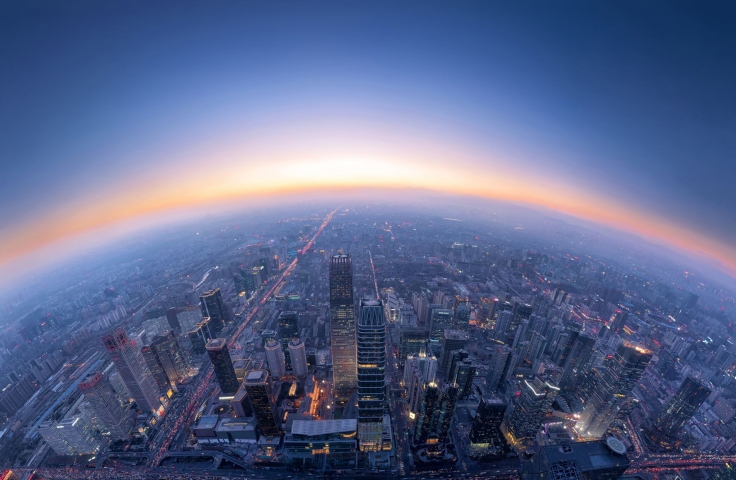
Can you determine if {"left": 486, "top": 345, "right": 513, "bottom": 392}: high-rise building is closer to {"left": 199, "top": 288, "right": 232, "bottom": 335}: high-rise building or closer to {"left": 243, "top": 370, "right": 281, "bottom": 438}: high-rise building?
{"left": 243, "top": 370, "right": 281, "bottom": 438}: high-rise building

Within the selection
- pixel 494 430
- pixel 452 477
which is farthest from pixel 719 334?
pixel 452 477

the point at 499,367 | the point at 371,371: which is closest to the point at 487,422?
the point at 499,367

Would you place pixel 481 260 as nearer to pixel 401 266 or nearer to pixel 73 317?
pixel 401 266

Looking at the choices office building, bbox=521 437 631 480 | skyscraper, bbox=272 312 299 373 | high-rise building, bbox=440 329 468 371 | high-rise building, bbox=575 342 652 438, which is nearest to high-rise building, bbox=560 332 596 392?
high-rise building, bbox=575 342 652 438

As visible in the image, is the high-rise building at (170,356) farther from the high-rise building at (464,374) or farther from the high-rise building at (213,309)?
the high-rise building at (464,374)

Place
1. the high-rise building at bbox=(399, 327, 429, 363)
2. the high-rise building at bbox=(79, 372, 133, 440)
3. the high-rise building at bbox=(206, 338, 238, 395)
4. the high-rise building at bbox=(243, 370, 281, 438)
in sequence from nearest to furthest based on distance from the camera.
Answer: the high-rise building at bbox=(243, 370, 281, 438), the high-rise building at bbox=(79, 372, 133, 440), the high-rise building at bbox=(206, 338, 238, 395), the high-rise building at bbox=(399, 327, 429, 363)

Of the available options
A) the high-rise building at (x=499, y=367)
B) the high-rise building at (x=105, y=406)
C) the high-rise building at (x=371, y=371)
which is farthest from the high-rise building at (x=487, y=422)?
the high-rise building at (x=105, y=406)
